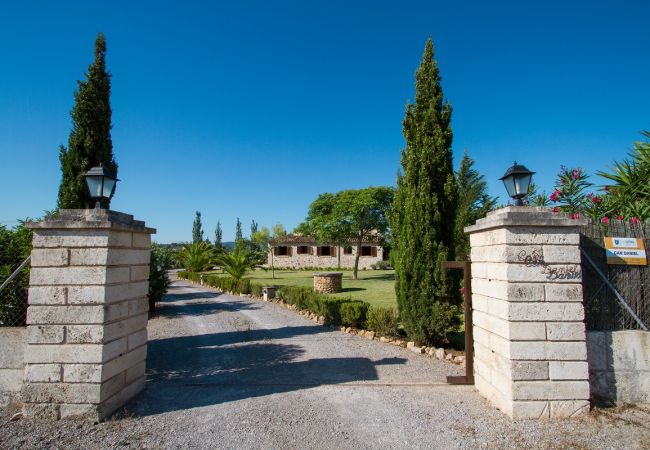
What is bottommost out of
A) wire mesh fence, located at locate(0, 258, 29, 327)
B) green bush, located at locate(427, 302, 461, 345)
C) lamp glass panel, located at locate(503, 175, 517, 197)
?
green bush, located at locate(427, 302, 461, 345)

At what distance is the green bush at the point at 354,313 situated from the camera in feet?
27.3

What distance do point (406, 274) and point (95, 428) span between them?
5.66 metres

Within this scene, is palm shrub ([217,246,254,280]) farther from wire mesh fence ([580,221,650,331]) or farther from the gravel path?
wire mesh fence ([580,221,650,331])

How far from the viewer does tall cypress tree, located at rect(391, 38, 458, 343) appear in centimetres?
678

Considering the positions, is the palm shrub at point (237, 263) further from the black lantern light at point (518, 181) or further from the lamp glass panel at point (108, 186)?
the black lantern light at point (518, 181)

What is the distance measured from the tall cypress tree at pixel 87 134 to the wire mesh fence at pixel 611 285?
30.6 ft

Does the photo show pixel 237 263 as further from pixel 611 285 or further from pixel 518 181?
pixel 611 285

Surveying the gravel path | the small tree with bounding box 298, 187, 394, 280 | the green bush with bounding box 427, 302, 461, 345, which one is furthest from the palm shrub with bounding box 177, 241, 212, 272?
the green bush with bounding box 427, 302, 461, 345

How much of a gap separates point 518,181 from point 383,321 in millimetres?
4597

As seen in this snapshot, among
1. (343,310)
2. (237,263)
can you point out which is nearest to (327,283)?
(237,263)

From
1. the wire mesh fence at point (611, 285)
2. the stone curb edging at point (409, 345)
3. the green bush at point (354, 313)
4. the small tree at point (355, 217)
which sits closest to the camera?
the wire mesh fence at point (611, 285)

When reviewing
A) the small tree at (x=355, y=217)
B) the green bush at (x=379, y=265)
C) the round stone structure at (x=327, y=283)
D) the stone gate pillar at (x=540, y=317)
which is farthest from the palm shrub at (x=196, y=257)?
the stone gate pillar at (x=540, y=317)

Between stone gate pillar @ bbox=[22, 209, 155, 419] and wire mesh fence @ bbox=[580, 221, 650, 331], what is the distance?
5839 mm

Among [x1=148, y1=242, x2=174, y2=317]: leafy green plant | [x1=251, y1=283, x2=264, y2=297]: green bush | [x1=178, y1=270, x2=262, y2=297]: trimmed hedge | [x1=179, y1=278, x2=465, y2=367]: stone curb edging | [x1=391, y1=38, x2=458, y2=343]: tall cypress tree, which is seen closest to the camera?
[x1=179, y1=278, x2=465, y2=367]: stone curb edging
